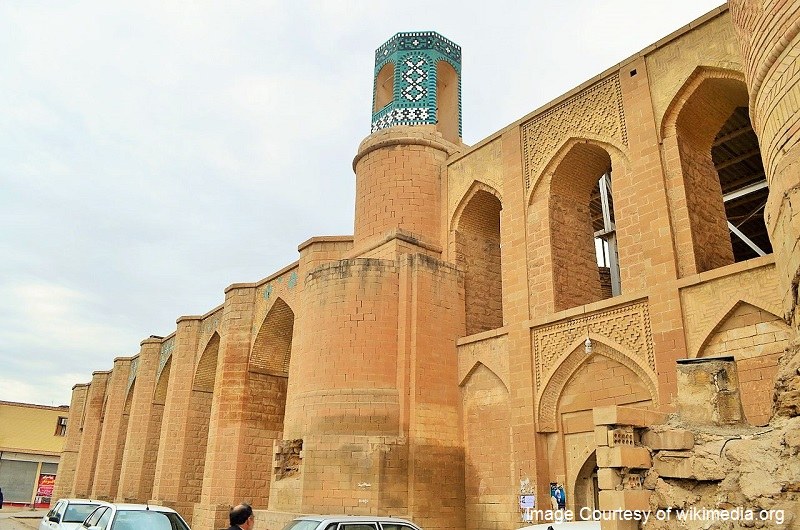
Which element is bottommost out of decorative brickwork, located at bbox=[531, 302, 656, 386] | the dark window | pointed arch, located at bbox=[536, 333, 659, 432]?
pointed arch, located at bbox=[536, 333, 659, 432]

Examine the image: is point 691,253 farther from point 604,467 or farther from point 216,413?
point 216,413

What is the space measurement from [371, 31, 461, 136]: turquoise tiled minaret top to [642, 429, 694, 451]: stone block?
929 centimetres

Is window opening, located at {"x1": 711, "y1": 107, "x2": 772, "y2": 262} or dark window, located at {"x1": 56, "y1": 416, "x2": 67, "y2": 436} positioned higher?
window opening, located at {"x1": 711, "y1": 107, "x2": 772, "y2": 262}

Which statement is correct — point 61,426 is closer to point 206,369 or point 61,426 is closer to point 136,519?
point 206,369

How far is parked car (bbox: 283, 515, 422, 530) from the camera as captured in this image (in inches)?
214

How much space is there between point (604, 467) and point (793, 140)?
2947mm

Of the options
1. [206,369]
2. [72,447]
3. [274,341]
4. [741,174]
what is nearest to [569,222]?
[741,174]

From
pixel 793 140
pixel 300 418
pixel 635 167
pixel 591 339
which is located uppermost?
pixel 635 167

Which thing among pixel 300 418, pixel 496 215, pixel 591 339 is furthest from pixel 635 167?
pixel 300 418

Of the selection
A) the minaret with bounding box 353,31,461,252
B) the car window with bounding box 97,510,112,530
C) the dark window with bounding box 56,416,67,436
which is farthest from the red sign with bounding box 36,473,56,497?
the car window with bounding box 97,510,112,530

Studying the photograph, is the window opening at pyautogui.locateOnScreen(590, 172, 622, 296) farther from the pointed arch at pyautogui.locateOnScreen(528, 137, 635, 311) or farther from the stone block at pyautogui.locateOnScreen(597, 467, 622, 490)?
the stone block at pyautogui.locateOnScreen(597, 467, 622, 490)

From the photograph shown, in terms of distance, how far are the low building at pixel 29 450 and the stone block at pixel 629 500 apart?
35415 mm

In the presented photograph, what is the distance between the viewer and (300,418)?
10.8m

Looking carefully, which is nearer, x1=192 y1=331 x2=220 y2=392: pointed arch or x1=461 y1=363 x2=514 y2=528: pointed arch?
x1=461 y1=363 x2=514 y2=528: pointed arch
